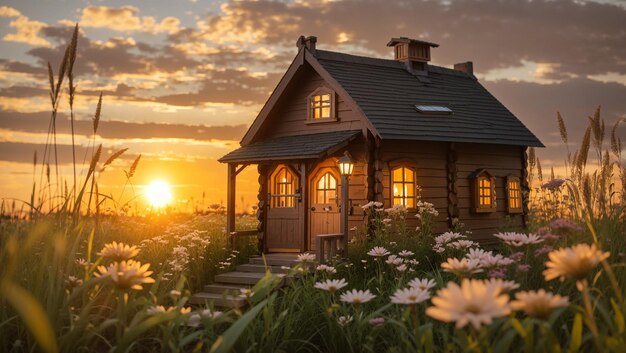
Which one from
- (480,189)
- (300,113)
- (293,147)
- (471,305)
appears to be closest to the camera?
(471,305)

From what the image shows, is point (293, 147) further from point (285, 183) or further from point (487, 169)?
point (487, 169)

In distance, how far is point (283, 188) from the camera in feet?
50.2

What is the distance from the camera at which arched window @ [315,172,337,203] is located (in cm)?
1432

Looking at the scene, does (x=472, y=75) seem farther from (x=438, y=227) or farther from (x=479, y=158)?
(x=438, y=227)

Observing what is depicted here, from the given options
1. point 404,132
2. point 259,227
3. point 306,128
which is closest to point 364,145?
point 404,132

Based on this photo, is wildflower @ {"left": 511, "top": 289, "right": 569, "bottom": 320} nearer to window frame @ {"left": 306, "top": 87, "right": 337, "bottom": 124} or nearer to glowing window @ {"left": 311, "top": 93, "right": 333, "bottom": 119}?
Answer: window frame @ {"left": 306, "top": 87, "right": 337, "bottom": 124}

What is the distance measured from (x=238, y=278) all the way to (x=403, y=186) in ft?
16.1

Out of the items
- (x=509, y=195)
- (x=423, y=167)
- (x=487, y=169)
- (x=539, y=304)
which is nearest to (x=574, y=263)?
(x=539, y=304)

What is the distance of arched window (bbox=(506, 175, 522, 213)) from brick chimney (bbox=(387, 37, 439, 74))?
13.8 feet

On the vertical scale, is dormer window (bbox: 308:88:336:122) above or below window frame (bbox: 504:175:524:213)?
above

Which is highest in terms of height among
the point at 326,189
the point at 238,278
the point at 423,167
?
the point at 423,167


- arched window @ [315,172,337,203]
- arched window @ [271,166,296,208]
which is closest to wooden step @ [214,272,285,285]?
arched window @ [315,172,337,203]

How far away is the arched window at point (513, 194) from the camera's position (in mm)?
17391

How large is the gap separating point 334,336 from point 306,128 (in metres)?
10.3
